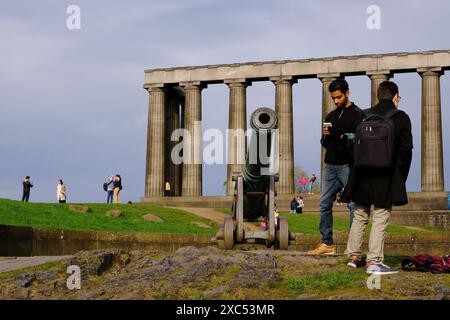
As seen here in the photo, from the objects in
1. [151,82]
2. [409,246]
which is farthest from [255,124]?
[151,82]

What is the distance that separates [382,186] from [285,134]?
52.4m

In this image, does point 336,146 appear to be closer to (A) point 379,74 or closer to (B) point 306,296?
(B) point 306,296

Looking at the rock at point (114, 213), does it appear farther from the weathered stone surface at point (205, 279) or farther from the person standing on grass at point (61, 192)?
the weathered stone surface at point (205, 279)

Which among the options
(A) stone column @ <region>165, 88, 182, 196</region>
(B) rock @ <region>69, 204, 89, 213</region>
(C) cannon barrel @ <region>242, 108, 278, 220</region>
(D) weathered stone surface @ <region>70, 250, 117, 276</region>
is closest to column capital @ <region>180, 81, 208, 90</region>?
(A) stone column @ <region>165, 88, 182, 196</region>

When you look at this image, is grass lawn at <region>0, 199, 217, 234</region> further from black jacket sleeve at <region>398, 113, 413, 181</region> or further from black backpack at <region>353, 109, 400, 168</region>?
black jacket sleeve at <region>398, 113, 413, 181</region>

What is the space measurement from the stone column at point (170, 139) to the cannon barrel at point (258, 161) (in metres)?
54.1

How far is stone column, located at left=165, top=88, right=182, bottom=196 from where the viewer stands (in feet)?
233

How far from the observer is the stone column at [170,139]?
233 feet

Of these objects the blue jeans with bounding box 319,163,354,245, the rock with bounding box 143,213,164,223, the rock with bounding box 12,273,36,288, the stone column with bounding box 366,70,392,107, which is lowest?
the rock with bounding box 12,273,36,288

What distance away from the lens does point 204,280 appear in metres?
10.4

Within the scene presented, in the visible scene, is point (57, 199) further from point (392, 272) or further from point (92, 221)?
point (392, 272)

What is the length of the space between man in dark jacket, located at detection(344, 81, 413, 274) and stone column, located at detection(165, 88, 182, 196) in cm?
5953

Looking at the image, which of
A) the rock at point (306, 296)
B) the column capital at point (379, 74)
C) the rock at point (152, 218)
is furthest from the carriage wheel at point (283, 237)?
the column capital at point (379, 74)
